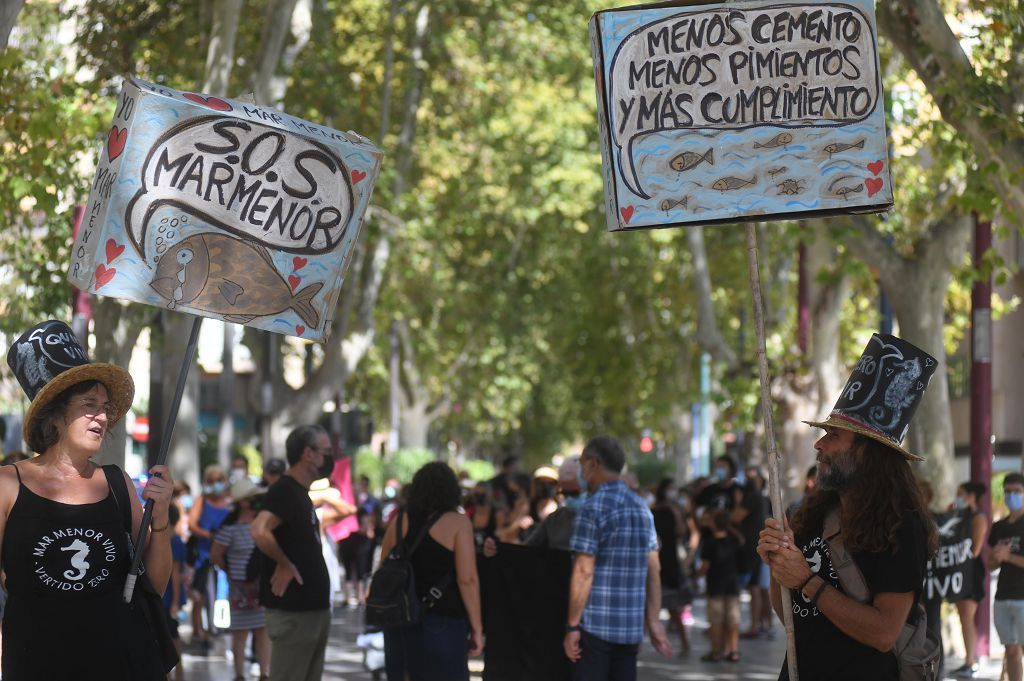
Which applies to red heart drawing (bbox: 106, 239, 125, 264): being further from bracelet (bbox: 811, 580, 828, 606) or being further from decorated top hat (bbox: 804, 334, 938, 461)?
bracelet (bbox: 811, 580, 828, 606)

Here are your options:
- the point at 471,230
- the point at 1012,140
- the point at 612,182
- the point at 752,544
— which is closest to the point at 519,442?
the point at 471,230

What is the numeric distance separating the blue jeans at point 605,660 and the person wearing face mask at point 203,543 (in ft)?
27.8

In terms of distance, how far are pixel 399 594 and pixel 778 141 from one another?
148 inches

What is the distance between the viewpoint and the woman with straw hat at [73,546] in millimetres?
5285

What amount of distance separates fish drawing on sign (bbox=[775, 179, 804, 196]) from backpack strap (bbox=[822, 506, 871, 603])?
121 centimetres

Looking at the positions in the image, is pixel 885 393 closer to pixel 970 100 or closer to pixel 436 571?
pixel 436 571

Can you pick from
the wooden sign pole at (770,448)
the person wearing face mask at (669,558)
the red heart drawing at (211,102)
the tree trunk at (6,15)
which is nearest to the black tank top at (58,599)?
the red heart drawing at (211,102)

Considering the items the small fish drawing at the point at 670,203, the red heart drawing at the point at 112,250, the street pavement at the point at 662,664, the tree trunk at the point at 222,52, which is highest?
the tree trunk at the point at 222,52

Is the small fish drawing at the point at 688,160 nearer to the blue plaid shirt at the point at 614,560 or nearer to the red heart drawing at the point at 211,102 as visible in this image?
the red heart drawing at the point at 211,102

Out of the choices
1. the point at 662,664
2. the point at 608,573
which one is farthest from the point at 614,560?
the point at 662,664

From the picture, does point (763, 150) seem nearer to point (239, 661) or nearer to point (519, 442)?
point (239, 661)

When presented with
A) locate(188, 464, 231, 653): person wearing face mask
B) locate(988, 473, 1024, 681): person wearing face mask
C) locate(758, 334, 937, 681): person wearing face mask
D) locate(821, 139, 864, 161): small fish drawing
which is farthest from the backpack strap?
locate(188, 464, 231, 653): person wearing face mask

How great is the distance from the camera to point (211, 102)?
6551 mm

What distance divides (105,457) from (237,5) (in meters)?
4.65
